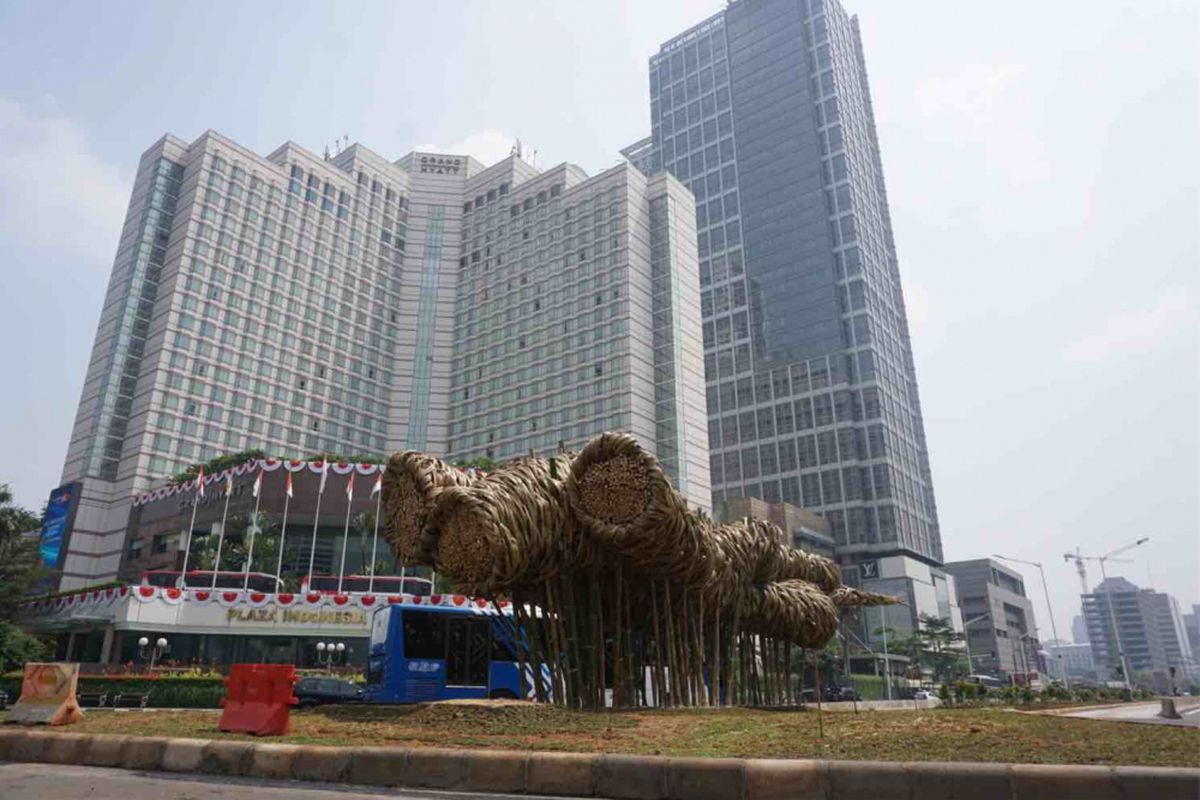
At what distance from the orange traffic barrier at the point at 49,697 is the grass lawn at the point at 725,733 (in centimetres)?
41

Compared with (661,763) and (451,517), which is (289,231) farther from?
(661,763)

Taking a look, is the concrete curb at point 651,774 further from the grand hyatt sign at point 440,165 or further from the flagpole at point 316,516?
the grand hyatt sign at point 440,165

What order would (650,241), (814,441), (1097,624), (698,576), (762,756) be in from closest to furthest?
(762,756) → (698,576) → (650,241) → (814,441) → (1097,624)

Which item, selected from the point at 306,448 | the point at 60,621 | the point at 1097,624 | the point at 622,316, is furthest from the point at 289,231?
the point at 1097,624

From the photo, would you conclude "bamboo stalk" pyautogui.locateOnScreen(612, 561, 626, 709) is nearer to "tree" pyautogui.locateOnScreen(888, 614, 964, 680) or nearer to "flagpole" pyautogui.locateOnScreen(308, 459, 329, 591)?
"flagpole" pyautogui.locateOnScreen(308, 459, 329, 591)

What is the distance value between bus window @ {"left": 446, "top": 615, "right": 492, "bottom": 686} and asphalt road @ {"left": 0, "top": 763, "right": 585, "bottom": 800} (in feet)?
37.1

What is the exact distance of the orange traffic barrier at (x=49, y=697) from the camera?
12.4 meters

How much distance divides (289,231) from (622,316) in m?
42.5

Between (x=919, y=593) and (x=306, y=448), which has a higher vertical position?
(x=306, y=448)

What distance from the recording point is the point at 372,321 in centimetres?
10025

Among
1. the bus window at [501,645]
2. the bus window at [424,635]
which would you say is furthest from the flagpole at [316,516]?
the bus window at [424,635]

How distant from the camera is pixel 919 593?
87.5 m

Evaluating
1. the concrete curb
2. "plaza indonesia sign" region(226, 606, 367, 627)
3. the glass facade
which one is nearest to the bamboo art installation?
the concrete curb

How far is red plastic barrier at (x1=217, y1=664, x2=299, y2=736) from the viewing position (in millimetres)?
11117
